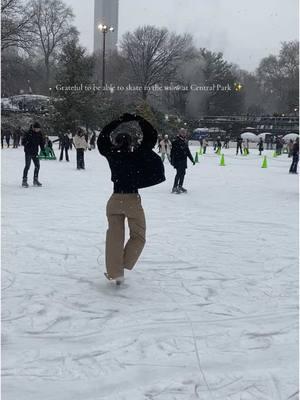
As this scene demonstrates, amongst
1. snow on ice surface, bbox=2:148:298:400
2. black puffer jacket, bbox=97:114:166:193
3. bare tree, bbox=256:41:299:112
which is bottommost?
snow on ice surface, bbox=2:148:298:400

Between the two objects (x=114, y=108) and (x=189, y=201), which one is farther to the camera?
(x=114, y=108)

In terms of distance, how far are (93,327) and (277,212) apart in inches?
260

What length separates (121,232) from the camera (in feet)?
15.1

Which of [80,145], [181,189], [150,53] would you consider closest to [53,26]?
[150,53]

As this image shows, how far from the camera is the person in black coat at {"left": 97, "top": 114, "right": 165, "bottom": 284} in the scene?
179 inches

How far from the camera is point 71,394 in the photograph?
9.31 ft

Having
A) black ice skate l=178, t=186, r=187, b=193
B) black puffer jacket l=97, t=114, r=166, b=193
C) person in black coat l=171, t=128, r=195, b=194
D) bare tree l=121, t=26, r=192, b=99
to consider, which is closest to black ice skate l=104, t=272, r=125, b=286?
black puffer jacket l=97, t=114, r=166, b=193

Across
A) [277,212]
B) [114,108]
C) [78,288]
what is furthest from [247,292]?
[114,108]

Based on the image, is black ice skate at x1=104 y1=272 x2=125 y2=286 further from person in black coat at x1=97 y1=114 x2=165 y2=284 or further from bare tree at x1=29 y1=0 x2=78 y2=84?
bare tree at x1=29 y1=0 x2=78 y2=84

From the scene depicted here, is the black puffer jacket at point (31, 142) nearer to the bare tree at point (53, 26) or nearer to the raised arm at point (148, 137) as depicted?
the raised arm at point (148, 137)

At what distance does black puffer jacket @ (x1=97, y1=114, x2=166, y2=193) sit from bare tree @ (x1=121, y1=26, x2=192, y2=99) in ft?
188

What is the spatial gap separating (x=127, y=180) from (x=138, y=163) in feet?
0.62

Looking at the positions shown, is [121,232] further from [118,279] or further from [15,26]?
[15,26]

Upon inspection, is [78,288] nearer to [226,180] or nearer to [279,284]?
[279,284]
